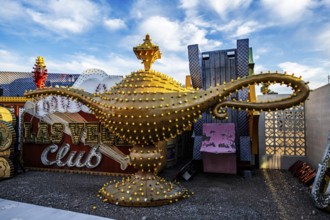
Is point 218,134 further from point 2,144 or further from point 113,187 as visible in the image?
point 2,144

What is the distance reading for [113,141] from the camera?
6625 millimetres

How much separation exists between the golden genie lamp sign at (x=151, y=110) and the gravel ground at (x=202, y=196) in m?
0.29

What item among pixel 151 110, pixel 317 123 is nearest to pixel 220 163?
pixel 317 123

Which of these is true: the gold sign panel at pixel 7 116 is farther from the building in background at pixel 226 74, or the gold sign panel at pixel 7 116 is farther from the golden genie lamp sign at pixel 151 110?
the building in background at pixel 226 74

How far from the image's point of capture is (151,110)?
4.31 meters

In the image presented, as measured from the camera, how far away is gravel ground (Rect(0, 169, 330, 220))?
397 centimetres

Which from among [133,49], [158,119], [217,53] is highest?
[217,53]

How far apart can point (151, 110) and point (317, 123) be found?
4.60 meters

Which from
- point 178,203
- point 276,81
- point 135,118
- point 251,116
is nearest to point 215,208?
point 178,203

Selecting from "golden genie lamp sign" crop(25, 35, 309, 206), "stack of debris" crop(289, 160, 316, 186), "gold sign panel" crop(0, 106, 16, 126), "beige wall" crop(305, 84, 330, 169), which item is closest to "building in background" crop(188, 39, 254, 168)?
"stack of debris" crop(289, 160, 316, 186)

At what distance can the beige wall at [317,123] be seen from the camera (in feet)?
18.7

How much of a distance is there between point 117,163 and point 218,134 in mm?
2789

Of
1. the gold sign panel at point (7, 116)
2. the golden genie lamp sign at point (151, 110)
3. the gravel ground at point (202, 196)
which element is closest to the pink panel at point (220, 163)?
the gravel ground at point (202, 196)

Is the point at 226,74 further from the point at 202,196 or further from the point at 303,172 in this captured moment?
the point at 202,196
